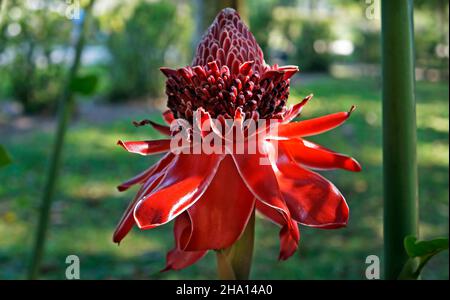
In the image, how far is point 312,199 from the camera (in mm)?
546

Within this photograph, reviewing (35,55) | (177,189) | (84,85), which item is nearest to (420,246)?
(177,189)

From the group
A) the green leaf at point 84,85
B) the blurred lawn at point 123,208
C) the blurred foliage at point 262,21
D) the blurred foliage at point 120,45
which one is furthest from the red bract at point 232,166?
Answer: the blurred foliage at point 262,21

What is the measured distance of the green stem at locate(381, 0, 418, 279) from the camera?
23.1 inches

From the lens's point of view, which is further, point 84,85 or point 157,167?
point 84,85

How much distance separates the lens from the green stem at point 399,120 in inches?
23.1

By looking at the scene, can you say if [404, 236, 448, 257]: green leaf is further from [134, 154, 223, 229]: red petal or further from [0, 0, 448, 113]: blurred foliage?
[0, 0, 448, 113]: blurred foliage

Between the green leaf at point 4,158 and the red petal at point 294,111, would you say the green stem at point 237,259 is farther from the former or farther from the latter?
the green leaf at point 4,158

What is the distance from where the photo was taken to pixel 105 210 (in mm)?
3773

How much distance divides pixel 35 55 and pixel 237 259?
19.3 feet

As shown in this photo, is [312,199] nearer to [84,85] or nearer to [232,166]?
[232,166]

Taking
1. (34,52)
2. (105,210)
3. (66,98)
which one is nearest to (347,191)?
(105,210)

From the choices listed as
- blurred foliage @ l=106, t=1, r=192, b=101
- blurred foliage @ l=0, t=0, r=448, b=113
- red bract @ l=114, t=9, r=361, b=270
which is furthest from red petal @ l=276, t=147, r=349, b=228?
blurred foliage @ l=106, t=1, r=192, b=101

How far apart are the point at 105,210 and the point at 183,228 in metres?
3.29
